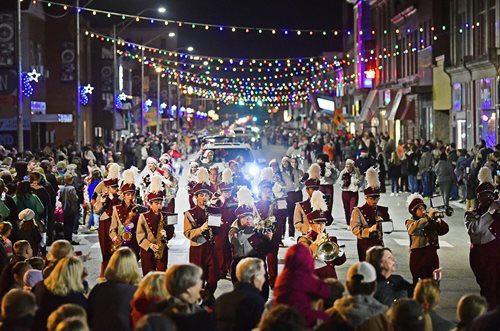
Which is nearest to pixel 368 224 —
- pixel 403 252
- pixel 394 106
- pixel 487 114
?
pixel 403 252

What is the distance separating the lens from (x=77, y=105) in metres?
40.0

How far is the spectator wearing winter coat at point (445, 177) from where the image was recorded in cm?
2816

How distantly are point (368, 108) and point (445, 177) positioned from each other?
137ft

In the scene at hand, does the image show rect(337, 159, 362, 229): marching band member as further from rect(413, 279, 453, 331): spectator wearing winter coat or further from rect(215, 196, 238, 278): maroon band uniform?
rect(413, 279, 453, 331): spectator wearing winter coat

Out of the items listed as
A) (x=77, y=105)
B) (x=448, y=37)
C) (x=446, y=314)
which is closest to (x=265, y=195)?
(x=446, y=314)

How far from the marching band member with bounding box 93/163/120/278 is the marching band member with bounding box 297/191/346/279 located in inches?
150

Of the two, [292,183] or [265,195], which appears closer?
[265,195]

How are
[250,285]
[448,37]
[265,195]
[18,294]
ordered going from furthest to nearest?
[448,37]
[265,195]
[250,285]
[18,294]

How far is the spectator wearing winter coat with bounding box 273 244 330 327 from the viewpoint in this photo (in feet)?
29.6

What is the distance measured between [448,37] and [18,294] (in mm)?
40751

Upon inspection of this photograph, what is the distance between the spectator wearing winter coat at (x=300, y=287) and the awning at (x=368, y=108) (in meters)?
59.6

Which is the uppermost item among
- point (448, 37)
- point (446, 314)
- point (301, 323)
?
point (448, 37)

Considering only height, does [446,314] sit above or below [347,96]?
below

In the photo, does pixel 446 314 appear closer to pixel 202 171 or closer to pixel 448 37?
pixel 202 171
